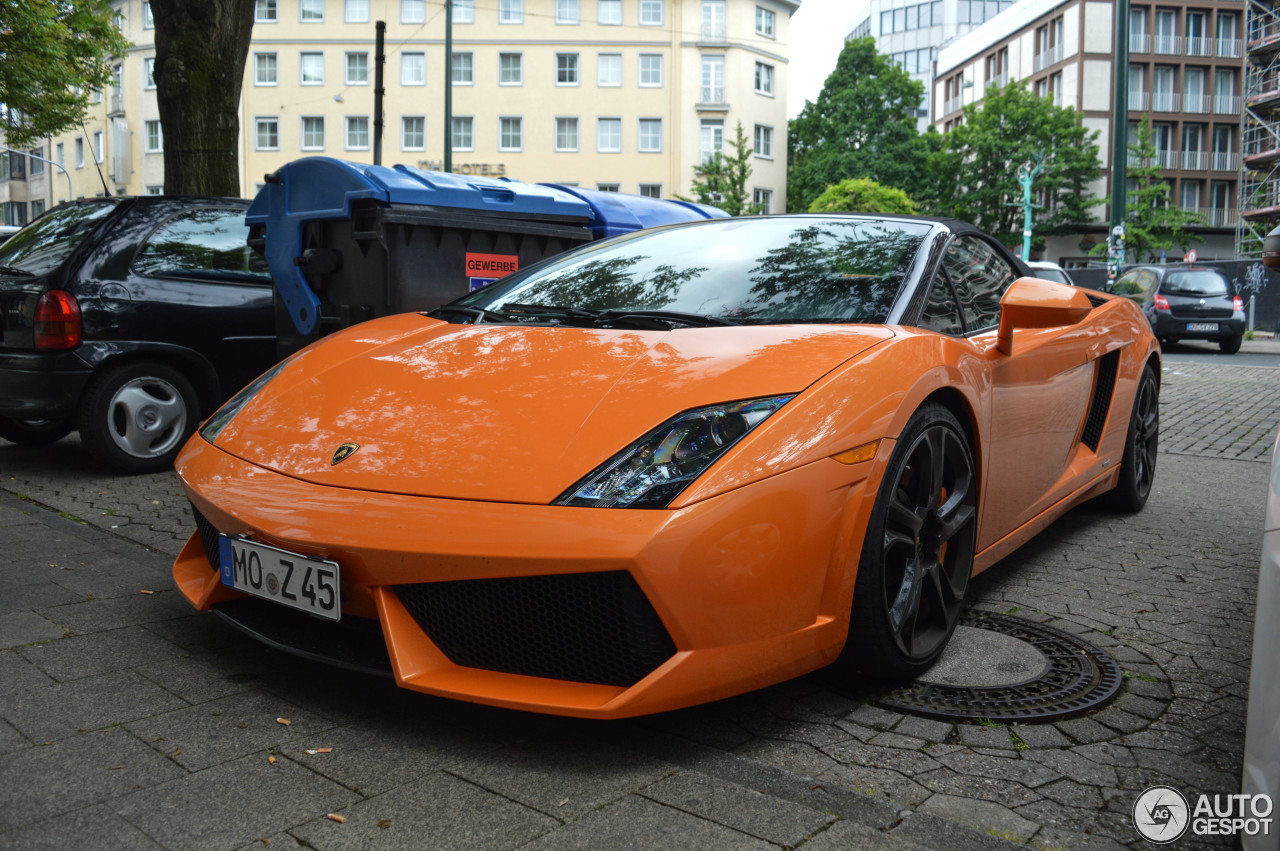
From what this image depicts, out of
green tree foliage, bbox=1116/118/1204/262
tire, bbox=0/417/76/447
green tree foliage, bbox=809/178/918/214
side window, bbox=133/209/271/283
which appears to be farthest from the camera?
green tree foliage, bbox=1116/118/1204/262

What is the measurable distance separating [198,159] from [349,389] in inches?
226

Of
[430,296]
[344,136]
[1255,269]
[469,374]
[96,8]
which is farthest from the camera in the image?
[344,136]

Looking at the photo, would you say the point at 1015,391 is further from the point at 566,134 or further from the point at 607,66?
the point at 607,66

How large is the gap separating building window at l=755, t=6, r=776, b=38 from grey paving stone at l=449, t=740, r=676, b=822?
1924 inches

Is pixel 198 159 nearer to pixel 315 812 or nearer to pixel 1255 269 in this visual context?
pixel 315 812

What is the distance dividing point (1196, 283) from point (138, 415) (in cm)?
1795

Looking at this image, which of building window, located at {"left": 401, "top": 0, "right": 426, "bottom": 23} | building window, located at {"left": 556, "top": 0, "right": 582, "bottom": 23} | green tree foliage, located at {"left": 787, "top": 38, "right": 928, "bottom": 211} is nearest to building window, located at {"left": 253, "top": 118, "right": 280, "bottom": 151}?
building window, located at {"left": 401, "top": 0, "right": 426, "bottom": 23}

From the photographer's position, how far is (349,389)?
9.02 ft

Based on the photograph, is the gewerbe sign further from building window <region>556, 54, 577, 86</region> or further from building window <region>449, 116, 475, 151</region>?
building window <region>556, 54, 577, 86</region>

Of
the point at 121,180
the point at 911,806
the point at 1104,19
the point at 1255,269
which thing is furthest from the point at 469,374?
the point at 1104,19

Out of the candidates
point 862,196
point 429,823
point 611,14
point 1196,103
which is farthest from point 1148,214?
point 429,823

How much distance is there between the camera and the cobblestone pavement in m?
1.90

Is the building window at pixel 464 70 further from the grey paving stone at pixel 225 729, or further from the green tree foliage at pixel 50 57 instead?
the grey paving stone at pixel 225 729

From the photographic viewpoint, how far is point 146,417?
553cm
